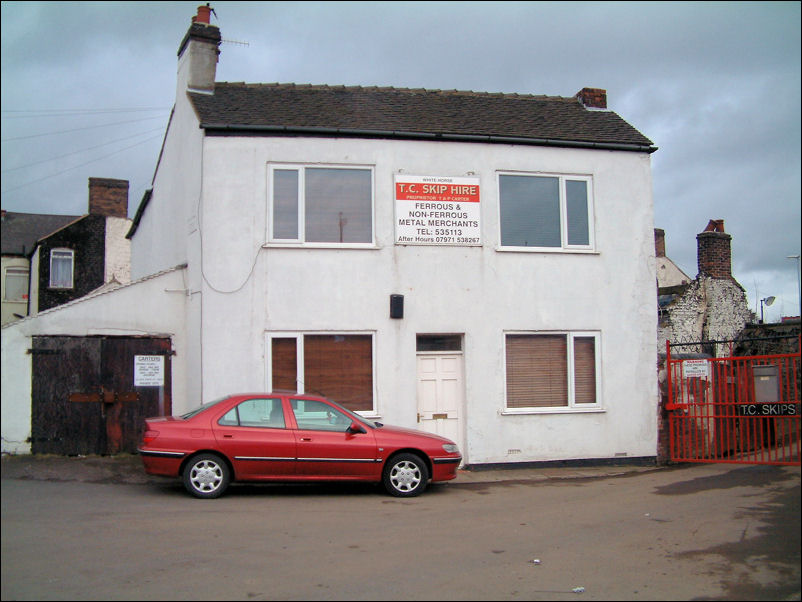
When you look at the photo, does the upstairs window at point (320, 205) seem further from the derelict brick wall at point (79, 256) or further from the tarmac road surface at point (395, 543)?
the derelict brick wall at point (79, 256)

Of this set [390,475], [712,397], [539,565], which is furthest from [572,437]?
[539,565]

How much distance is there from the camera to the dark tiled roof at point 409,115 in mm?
13070

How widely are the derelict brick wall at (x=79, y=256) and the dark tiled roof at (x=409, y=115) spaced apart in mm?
20702

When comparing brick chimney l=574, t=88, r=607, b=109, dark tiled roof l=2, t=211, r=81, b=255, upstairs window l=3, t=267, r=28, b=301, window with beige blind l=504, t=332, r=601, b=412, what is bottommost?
window with beige blind l=504, t=332, r=601, b=412

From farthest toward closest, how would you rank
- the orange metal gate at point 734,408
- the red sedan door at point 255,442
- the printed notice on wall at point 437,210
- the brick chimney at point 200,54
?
the brick chimney at point 200,54 < the printed notice on wall at point 437,210 < the orange metal gate at point 734,408 < the red sedan door at point 255,442

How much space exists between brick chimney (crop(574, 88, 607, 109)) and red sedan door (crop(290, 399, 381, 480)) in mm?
9659

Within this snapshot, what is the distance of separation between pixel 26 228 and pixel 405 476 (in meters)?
33.1

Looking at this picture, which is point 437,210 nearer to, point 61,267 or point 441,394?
point 441,394

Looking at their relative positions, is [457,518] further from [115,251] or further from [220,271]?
[115,251]

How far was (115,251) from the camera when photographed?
106 ft

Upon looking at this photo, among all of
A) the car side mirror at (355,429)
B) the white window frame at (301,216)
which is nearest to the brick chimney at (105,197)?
the white window frame at (301,216)

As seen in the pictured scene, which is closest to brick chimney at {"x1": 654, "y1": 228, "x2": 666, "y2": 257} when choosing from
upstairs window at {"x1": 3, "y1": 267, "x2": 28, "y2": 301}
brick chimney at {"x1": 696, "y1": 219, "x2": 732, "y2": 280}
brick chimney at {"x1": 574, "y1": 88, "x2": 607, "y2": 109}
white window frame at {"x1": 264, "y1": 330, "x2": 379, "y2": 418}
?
brick chimney at {"x1": 696, "y1": 219, "x2": 732, "y2": 280}

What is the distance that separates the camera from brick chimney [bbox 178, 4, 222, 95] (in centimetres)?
1402

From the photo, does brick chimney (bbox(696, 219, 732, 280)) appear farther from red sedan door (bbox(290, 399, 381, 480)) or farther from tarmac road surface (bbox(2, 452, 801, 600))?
red sedan door (bbox(290, 399, 381, 480))
